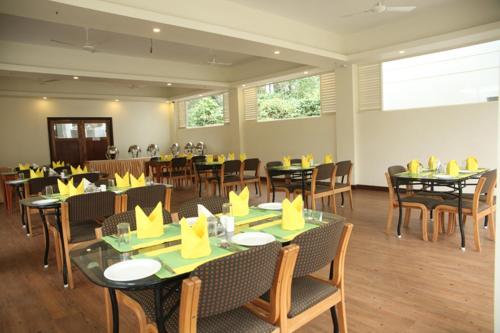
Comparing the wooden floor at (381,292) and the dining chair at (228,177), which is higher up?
the dining chair at (228,177)

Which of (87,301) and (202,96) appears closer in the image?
(87,301)

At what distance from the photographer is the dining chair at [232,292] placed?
1.26 meters

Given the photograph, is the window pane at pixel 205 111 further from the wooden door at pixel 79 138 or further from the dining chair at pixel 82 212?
the dining chair at pixel 82 212

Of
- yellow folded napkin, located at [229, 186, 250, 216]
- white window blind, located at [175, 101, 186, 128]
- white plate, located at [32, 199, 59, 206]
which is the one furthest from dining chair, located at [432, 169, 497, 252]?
white window blind, located at [175, 101, 186, 128]

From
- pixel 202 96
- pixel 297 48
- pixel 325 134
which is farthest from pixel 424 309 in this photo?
pixel 202 96

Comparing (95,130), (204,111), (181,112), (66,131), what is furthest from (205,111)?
(66,131)

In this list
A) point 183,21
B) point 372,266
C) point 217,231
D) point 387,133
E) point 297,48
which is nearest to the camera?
point 217,231

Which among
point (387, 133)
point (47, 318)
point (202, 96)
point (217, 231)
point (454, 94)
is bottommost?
point (47, 318)

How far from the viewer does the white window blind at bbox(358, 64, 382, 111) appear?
22.5 ft

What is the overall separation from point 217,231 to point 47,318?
1594mm

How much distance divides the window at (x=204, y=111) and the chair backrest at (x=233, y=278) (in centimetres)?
912

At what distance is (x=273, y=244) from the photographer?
142cm

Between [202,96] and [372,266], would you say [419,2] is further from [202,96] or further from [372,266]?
[202,96]

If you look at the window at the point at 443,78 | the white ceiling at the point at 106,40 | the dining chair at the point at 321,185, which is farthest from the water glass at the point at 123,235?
the window at the point at 443,78
